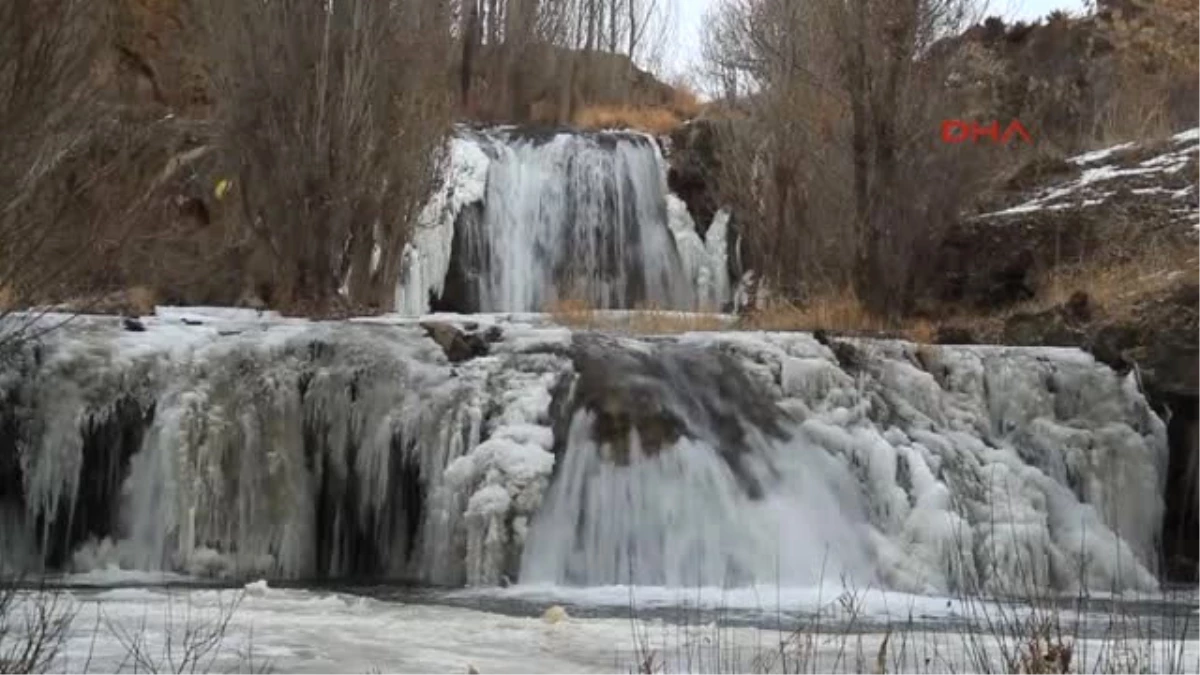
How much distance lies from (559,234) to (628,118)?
22.5 ft

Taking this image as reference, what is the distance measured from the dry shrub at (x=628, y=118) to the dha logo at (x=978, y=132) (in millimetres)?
5708

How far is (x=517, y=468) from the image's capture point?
9.25 metres

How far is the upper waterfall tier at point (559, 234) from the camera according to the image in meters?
20.2

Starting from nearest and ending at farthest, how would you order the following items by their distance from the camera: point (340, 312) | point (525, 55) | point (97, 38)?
1. point (97, 38)
2. point (340, 312)
3. point (525, 55)

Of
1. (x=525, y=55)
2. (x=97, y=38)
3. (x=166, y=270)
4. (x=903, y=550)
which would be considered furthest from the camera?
(x=525, y=55)

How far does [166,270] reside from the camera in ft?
59.8

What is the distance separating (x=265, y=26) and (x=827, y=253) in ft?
21.8

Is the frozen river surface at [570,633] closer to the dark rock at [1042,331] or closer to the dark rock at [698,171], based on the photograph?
the dark rock at [1042,331]

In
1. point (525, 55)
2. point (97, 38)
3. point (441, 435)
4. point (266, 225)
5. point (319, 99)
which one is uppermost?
point (525, 55)

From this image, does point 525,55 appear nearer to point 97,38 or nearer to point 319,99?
point 319,99

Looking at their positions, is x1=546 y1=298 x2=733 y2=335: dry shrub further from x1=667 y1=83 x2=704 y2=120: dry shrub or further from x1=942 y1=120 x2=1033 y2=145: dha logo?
x1=667 y1=83 x2=704 y2=120: dry shrub

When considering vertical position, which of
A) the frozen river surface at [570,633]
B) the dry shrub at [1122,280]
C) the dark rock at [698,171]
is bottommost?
the frozen river surface at [570,633]

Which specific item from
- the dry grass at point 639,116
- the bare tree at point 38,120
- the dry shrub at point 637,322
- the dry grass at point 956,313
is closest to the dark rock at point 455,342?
the dry shrub at point 637,322

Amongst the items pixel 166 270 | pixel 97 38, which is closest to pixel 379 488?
pixel 97 38
